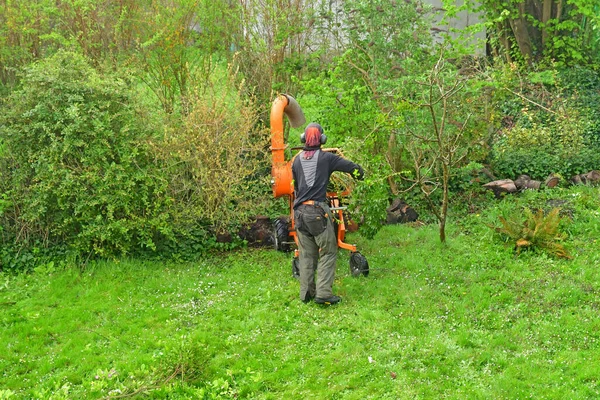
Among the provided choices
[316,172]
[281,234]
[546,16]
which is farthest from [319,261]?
[546,16]

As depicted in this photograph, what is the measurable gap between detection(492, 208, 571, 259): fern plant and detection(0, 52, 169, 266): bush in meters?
4.43

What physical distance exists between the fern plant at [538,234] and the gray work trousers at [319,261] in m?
2.55

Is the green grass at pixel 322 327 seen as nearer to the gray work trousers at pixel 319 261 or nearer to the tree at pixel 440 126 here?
the gray work trousers at pixel 319 261

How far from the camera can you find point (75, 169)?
7.96 meters

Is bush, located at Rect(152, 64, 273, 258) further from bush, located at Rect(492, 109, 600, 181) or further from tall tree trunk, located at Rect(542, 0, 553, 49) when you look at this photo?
tall tree trunk, located at Rect(542, 0, 553, 49)

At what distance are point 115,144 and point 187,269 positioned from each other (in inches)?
73.6

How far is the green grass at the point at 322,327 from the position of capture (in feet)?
17.6

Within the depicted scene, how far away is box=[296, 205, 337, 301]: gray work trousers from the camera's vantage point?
6879 mm

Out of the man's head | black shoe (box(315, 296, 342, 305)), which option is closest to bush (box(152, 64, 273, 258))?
the man's head

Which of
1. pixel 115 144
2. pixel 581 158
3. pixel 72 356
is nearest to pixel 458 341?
pixel 72 356

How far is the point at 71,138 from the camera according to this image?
7949 millimetres

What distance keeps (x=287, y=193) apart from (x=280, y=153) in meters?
0.54

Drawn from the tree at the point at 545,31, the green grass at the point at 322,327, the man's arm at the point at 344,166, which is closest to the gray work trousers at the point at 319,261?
the green grass at the point at 322,327

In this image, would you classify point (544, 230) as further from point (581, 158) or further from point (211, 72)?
point (211, 72)
